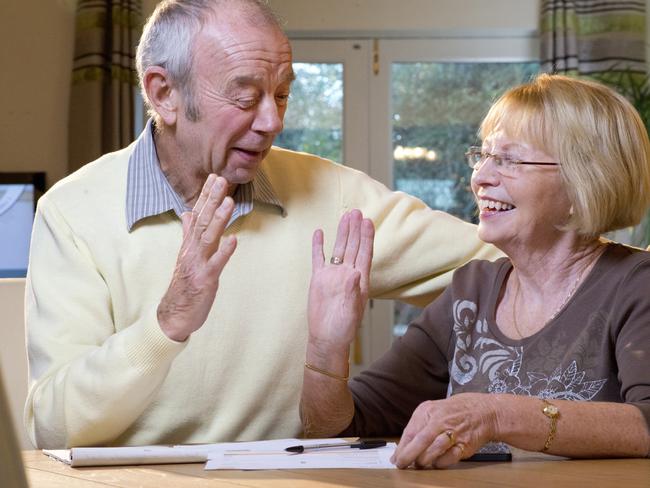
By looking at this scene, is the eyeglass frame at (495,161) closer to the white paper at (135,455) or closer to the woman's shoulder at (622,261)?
the woman's shoulder at (622,261)

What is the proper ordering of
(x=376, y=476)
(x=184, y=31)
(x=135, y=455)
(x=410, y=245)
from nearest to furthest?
(x=376, y=476) < (x=135, y=455) < (x=184, y=31) < (x=410, y=245)

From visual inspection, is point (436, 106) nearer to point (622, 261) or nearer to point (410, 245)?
point (410, 245)

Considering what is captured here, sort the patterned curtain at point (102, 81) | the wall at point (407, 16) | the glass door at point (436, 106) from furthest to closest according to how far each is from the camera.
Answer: the glass door at point (436, 106) < the wall at point (407, 16) < the patterned curtain at point (102, 81)

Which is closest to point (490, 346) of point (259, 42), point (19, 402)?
point (259, 42)

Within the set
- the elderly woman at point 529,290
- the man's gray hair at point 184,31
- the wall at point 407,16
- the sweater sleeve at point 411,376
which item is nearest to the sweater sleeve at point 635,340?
the elderly woman at point 529,290

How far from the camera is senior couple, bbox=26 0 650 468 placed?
161 centimetres

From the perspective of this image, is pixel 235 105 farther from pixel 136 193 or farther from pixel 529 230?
pixel 529 230

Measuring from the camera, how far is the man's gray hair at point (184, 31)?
187 cm

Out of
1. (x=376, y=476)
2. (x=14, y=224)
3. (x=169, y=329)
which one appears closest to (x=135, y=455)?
(x=169, y=329)

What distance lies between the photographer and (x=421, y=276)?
2.02m

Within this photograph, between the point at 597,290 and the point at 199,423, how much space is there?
2.33 feet

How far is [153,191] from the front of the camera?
186 cm

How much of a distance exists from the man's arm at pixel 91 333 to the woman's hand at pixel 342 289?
0.20 meters

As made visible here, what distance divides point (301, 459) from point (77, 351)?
491 millimetres
